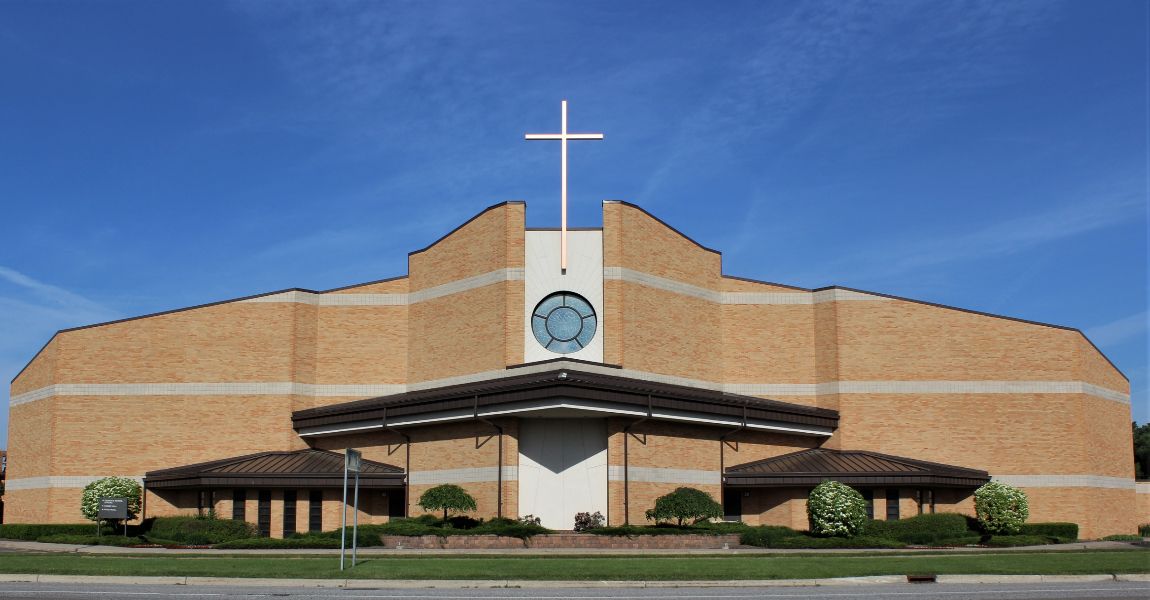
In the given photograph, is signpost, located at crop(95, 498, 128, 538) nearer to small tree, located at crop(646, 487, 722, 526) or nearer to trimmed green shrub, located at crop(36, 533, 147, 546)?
trimmed green shrub, located at crop(36, 533, 147, 546)

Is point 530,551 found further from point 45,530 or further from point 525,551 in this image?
point 45,530

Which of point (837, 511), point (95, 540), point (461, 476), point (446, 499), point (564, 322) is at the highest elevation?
point (564, 322)

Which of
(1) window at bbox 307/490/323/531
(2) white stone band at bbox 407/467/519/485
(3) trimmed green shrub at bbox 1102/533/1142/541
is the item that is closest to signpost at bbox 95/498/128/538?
(1) window at bbox 307/490/323/531

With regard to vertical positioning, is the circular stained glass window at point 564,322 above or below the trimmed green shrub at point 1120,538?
above

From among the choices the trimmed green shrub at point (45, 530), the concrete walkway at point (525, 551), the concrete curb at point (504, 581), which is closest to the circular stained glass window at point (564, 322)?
the concrete walkway at point (525, 551)

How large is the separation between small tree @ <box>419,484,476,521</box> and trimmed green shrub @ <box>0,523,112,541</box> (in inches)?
626

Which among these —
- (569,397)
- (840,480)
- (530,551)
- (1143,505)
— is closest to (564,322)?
(569,397)

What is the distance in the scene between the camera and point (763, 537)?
37.7 m

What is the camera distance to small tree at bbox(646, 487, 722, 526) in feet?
132

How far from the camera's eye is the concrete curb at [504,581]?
21.9 m

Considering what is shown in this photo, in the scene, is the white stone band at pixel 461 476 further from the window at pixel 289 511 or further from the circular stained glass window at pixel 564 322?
the circular stained glass window at pixel 564 322

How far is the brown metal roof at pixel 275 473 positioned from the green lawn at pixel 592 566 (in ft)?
50.6

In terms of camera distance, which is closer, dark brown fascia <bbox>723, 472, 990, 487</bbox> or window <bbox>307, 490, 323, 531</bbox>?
dark brown fascia <bbox>723, 472, 990, 487</bbox>

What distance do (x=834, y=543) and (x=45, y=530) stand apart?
3282 centimetres
